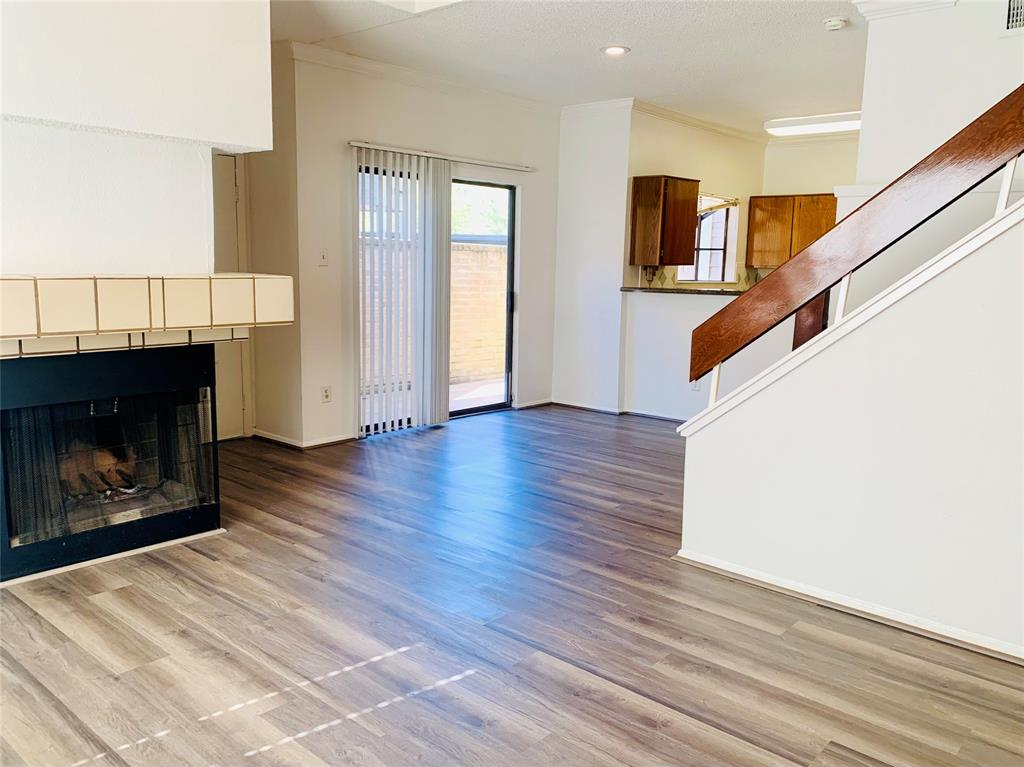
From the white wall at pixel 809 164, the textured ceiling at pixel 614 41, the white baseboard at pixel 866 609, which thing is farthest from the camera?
the white wall at pixel 809 164

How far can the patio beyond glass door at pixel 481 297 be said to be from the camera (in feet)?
19.9

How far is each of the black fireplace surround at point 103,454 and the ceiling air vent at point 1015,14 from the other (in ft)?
12.6

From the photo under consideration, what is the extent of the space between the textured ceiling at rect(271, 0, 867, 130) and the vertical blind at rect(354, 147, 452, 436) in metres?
0.75

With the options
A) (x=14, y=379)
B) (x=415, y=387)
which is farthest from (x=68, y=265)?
(x=415, y=387)

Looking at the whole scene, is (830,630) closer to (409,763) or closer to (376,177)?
(409,763)

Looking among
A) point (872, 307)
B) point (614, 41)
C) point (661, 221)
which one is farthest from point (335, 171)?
point (872, 307)

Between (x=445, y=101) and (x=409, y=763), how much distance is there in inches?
187

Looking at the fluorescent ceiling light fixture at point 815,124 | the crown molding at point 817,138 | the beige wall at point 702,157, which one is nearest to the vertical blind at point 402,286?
the beige wall at point 702,157

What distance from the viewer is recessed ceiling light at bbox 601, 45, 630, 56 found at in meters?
4.68

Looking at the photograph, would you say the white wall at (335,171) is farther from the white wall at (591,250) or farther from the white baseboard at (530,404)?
the white baseboard at (530,404)

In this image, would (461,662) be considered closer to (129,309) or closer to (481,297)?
(129,309)

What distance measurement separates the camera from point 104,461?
10.6 ft

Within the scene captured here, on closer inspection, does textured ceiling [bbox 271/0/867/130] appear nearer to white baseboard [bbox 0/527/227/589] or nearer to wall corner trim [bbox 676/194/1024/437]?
wall corner trim [bbox 676/194/1024/437]

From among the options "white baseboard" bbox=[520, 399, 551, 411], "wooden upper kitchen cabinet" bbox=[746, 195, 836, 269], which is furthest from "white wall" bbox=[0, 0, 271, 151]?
"wooden upper kitchen cabinet" bbox=[746, 195, 836, 269]
